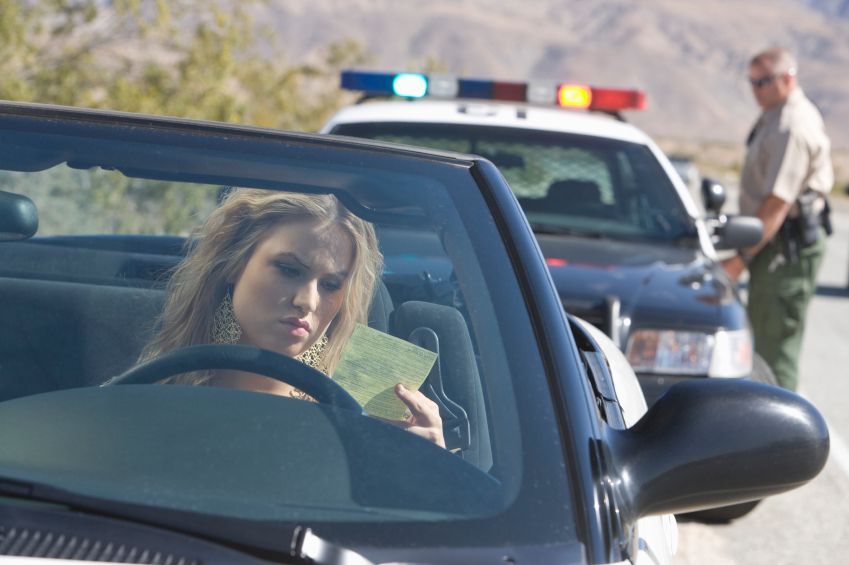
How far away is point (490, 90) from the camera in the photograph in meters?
6.50

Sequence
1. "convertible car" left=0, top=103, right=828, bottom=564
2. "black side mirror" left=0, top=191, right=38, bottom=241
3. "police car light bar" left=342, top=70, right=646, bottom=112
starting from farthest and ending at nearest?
"police car light bar" left=342, top=70, right=646, bottom=112
"black side mirror" left=0, top=191, right=38, bottom=241
"convertible car" left=0, top=103, right=828, bottom=564

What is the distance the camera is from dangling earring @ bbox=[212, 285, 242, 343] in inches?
85.8

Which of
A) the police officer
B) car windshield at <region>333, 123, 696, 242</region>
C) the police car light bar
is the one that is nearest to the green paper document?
car windshield at <region>333, 123, 696, 242</region>

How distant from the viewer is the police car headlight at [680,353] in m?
4.56

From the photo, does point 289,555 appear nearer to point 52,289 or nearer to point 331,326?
point 331,326

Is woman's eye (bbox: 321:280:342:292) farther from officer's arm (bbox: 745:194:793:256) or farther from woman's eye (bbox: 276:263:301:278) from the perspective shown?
officer's arm (bbox: 745:194:793:256)

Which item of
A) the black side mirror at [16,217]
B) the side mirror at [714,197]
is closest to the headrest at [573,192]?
the side mirror at [714,197]

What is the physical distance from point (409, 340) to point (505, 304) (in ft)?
0.56

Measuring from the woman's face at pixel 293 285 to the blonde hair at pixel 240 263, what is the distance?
15 mm

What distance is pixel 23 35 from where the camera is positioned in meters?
11.2

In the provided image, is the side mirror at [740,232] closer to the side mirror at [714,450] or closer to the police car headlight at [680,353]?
the police car headlight at [680,353]

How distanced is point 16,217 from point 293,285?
71cm

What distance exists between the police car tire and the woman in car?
9.39 ft

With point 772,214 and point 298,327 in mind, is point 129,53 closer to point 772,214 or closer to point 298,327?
point 772,214
